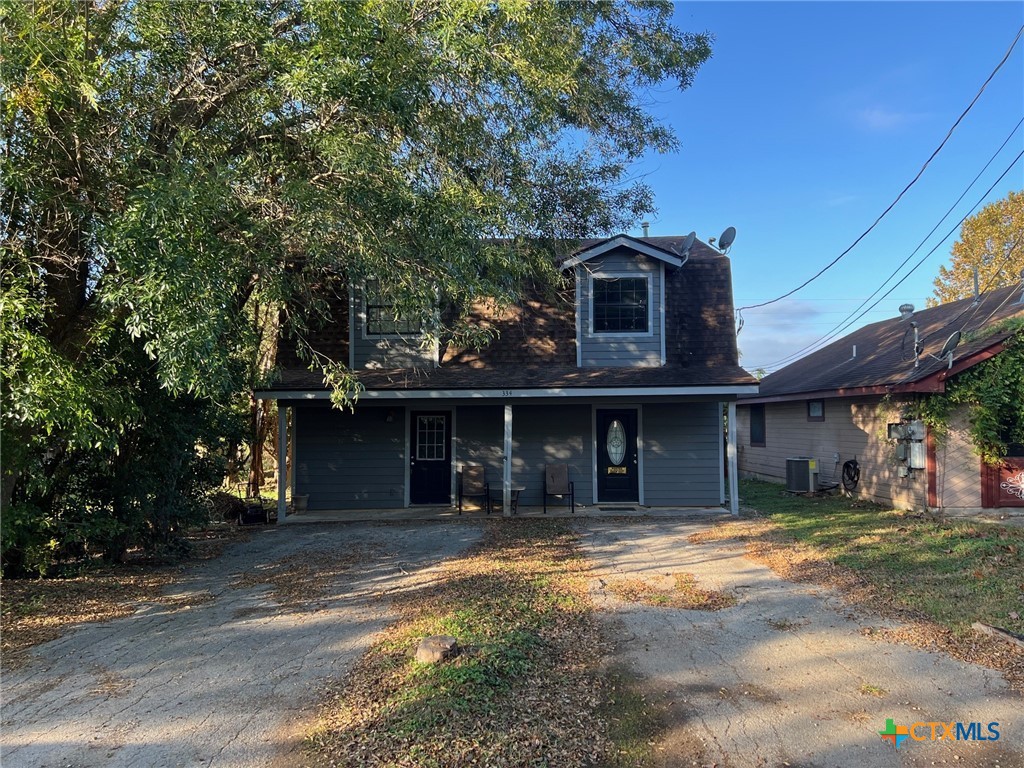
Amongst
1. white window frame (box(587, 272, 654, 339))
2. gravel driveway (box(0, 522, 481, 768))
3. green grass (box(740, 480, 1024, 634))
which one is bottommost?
gravel driveway (box(0, 522, 481, 768))

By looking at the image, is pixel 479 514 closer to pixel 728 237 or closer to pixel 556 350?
pixel 556 350

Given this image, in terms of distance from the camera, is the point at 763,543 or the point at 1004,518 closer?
the point at 763,543

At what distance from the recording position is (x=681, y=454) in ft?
38.9

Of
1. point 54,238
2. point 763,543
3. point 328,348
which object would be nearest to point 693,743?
point 763,543

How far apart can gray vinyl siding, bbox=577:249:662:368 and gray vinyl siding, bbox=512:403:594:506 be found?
1.10 metres

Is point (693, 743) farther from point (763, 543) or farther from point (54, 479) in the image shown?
point (54, 479)

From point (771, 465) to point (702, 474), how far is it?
7256mm

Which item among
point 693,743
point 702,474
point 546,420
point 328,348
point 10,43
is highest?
point 10,43

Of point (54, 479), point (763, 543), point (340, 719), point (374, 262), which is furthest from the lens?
point (763, 543)

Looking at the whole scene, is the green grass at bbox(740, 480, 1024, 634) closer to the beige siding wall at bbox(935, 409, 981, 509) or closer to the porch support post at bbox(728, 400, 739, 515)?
the porch support post at bbox(728, 400, 739, 515)

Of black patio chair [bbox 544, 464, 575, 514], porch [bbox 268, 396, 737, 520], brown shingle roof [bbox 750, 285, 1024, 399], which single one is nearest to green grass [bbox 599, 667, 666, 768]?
black patio chair [bbox 544, 464, 575, 514]

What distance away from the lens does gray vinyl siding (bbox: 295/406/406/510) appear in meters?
12.0

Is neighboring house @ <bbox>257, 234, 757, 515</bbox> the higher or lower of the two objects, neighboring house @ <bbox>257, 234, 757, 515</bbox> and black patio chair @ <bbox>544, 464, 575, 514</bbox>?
the higher

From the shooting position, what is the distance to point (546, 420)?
12.1 meters
